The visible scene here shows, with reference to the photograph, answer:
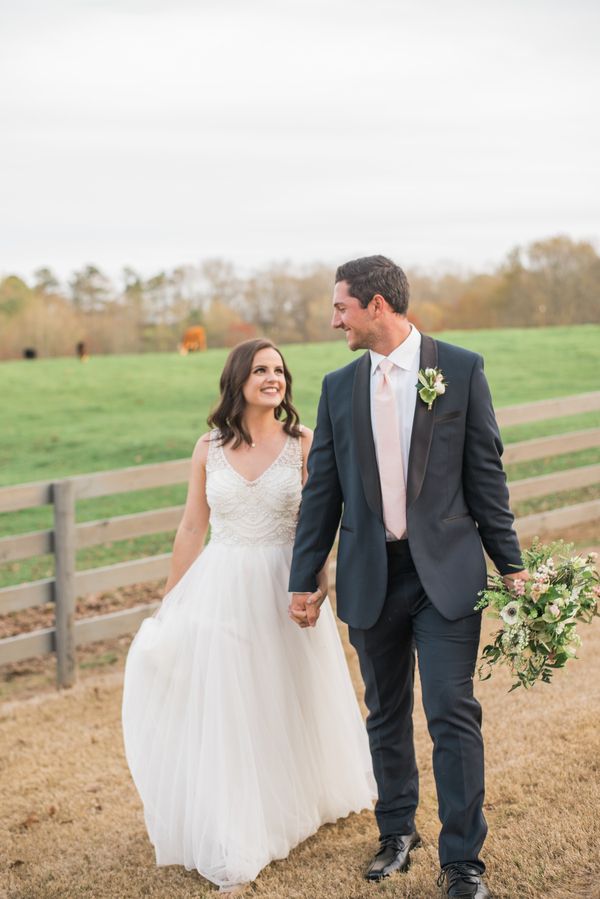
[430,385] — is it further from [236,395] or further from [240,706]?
[240,706]

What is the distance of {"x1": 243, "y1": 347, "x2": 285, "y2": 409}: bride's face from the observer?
4.28m

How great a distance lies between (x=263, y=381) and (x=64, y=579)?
2692mm

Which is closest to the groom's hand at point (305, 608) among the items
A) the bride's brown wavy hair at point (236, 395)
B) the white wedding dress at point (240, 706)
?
the white wedding dress at point (240, 706)

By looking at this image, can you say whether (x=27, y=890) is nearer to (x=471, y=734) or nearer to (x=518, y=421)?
(x=471, y=734)

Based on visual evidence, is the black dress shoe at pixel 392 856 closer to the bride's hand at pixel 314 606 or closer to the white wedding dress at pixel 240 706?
the white wedding dress at pixel 240 706

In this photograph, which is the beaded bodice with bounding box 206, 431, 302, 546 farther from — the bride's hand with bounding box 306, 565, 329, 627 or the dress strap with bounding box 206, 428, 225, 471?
the bride's hand with bounding box 306, 565, 329, 627

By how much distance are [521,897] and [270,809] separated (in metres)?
1.05

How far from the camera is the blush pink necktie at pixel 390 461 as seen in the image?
355cm

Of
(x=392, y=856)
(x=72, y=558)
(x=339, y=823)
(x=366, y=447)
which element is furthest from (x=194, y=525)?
(x=72, y=558)

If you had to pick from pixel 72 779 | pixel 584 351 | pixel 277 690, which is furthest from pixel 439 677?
pixel 584 351

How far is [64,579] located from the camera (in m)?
6.40

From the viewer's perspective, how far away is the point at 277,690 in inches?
162

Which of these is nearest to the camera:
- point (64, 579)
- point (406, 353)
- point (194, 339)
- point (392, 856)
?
point (406, 353)

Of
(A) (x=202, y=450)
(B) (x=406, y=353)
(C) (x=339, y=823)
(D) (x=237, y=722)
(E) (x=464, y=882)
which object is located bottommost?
(C) (x=339, y=823)
